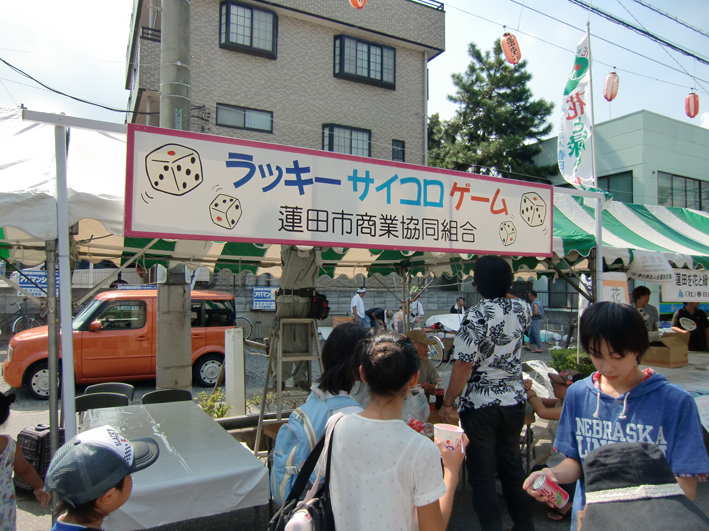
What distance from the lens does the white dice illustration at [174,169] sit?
9.20 ft

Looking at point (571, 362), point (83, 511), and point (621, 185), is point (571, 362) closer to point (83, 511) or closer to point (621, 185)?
point (83, 511)

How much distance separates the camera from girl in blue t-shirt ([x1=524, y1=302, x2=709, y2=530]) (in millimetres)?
1442

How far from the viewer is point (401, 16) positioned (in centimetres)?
1627

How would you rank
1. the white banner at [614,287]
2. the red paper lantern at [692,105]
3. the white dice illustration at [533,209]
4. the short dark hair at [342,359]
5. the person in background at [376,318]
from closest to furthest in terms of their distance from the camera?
the short dark hair at [342,359]
the white dice illustration at [533,209]
the white banner at [614,287]
the red paper lantern at [692,105]
the person in background at [376,318]

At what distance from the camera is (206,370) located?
29.2 ft

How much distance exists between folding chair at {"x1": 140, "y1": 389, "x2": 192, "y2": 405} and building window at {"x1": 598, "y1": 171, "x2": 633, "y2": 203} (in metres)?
15.9

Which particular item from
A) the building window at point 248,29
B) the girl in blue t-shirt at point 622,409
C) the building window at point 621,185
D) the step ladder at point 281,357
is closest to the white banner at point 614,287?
the step ladder at point 281,357

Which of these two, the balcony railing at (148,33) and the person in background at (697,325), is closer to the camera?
the person in background at (697,325)

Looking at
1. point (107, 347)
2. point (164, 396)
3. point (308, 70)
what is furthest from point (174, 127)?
point (308, 70)

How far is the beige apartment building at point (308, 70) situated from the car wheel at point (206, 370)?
7.62 metres

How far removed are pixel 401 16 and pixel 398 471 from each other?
1786 cm

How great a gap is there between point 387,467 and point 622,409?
87cm

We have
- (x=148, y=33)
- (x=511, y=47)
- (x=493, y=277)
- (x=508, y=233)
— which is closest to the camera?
(x=493, y=277)

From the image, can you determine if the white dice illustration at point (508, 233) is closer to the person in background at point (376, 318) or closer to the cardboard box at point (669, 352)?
the cardboard box at point (669, 352)
